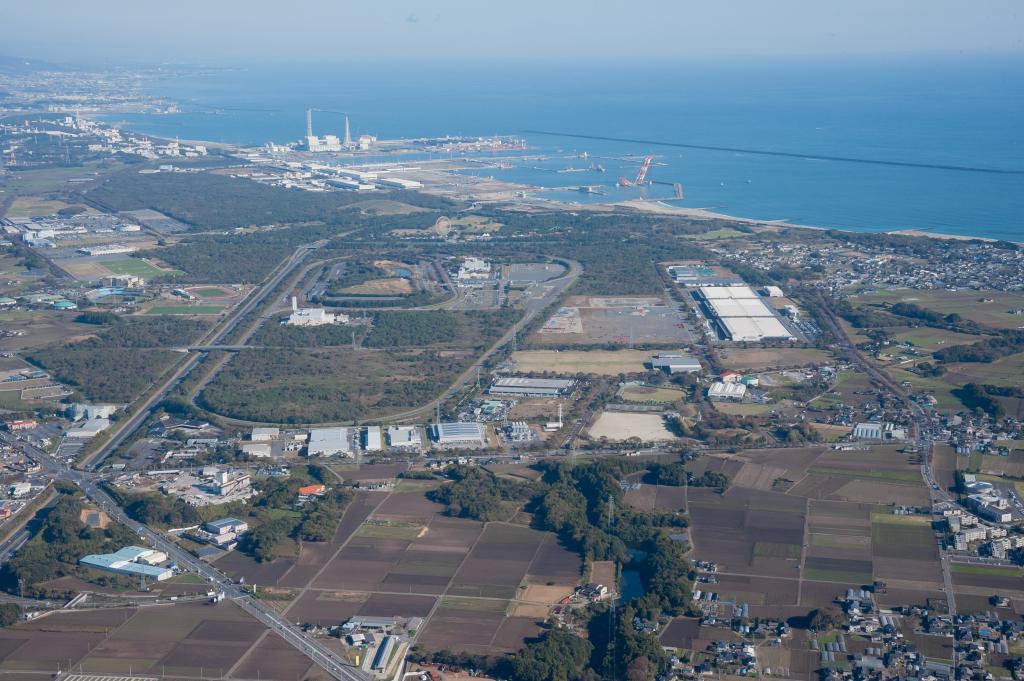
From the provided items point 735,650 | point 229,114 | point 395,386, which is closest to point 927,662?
point 735,650

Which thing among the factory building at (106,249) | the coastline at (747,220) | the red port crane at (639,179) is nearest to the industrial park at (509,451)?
the factory building at (106,249)

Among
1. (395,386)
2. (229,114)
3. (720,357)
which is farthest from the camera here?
(229,114)

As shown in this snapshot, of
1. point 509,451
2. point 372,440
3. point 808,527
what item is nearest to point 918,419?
point 808,527

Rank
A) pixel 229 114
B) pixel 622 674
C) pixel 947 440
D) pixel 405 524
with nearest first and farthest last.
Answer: pixel 622 674, pixel 405 524, pixel 947 440, pixel 229 114

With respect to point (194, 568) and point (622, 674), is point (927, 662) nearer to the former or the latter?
point (622, 674)

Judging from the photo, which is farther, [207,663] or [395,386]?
[395,386]
